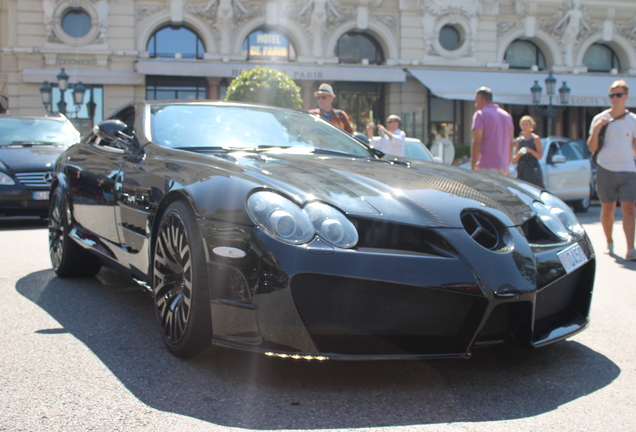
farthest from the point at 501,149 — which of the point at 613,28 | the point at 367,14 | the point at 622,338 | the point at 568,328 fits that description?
the point at 613,28

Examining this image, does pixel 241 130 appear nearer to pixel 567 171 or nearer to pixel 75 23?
pixel 567 171

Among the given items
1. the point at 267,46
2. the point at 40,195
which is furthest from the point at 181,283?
the point at 267,46

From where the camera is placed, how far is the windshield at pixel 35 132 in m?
10.9

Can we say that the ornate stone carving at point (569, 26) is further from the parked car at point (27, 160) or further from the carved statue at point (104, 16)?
the parked car at point (27, 160)

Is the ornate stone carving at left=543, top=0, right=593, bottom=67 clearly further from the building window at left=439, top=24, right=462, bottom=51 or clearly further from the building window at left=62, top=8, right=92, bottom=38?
the building window at left=62, top=8, right=92, bottom=38

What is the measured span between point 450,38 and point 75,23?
45.1ft

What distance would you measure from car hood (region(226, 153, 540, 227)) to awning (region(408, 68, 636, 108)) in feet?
73.1

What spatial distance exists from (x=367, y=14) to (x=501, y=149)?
20732 millimetres

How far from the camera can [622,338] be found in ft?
12.5

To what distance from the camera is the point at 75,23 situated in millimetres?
25578

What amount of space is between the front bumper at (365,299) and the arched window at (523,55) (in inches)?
1110

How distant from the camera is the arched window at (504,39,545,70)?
29.5m

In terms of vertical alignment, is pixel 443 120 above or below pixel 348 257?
above

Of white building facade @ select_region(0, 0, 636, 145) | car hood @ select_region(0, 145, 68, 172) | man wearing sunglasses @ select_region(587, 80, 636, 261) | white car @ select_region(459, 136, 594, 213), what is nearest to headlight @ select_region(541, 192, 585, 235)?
man wearing sunglasses @ select_region(587, 80, 636, 261)
